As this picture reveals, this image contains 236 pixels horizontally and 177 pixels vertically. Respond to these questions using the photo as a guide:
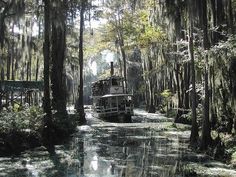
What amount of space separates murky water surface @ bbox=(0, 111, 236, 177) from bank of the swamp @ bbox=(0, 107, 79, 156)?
2.28 feet

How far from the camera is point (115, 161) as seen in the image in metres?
17.6

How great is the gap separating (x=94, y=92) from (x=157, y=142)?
88.7 feet

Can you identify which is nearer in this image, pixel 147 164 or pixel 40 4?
pixel 147 164

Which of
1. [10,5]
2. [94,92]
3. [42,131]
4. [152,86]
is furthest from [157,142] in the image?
[152,86]

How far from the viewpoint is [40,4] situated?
87.5 ft

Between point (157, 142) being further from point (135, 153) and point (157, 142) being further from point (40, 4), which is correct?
point (40, 4)

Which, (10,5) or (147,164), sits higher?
(10,5)

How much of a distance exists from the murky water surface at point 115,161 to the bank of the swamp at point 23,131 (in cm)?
70

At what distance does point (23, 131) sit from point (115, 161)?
5297mm

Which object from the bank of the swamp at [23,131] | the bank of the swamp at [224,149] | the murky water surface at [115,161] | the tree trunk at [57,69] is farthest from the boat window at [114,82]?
the bank of the swamp at [224,149]

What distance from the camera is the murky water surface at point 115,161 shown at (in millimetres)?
15023

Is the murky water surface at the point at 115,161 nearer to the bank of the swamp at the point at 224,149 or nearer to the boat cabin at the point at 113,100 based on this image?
the bank of the swamp at the point at 224,149

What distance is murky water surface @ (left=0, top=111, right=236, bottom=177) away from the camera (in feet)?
49.3

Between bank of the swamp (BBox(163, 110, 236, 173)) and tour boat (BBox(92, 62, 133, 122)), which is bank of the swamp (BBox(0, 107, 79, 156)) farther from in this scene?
tour boat (BBox(92, 62, 133, 122))
